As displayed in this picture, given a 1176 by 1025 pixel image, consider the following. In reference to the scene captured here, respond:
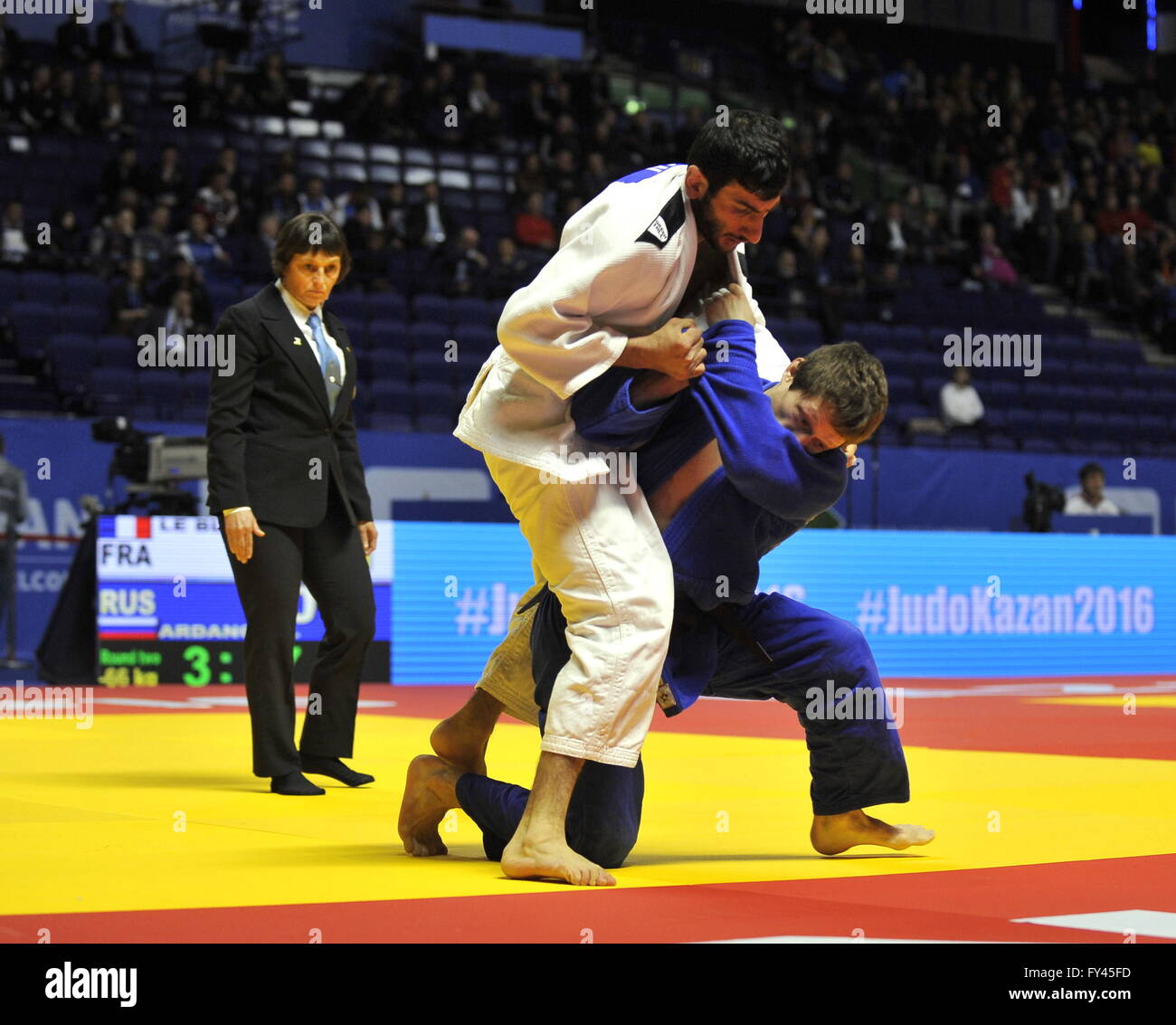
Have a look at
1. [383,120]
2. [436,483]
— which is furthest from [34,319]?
[383,120]

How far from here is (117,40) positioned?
16844mm

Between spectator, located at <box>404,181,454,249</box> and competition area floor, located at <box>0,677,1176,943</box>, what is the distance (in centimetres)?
914

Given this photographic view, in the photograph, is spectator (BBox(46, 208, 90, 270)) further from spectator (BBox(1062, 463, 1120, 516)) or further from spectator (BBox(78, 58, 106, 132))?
spectator (BBox(1062, 463, 1120, 516))

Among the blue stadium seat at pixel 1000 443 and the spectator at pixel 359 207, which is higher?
the spectator at pixel 359 207

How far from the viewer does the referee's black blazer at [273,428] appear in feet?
17.3

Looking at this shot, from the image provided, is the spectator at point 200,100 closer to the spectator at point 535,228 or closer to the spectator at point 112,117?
the spectator at point 112,117

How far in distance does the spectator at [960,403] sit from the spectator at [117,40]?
342 inches

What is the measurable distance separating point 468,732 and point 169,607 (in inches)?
255

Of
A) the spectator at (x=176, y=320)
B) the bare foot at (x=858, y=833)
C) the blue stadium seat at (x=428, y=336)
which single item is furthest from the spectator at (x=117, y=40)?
the bare foot at (x=858, y=833)

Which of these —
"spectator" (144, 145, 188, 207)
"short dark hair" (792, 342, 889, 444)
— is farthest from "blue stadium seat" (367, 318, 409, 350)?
"short dark hair" (792, 342, 889, 444)

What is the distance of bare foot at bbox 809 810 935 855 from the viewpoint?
3.71 m

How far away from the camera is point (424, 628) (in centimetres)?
1051
